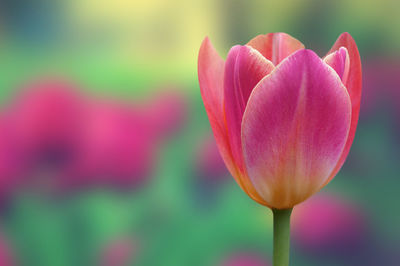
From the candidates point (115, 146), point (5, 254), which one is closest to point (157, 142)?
point (115, 146)

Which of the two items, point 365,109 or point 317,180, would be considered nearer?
point 317,180

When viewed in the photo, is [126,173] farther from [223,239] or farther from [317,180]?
[317,180]

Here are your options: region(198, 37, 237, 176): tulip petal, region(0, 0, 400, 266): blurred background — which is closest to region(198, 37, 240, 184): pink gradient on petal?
region(198, 37, 237, 176): tulip petal

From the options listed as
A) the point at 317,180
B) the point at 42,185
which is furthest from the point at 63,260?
the point at 317,180

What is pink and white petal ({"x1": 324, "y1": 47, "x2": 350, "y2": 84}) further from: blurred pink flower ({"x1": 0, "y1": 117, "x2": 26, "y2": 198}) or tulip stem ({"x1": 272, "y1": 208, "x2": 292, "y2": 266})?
blurred pink flower ({"x1": 0, "y1": 117, "x2": 26, "y2": 198})

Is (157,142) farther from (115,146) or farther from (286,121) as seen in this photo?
(286,121)

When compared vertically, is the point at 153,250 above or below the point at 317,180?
below
